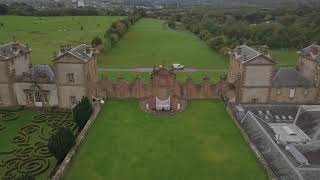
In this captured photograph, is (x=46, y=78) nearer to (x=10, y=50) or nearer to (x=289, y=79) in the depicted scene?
(x=10, y=50)

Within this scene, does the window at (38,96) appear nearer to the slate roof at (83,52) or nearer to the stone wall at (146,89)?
the slate roof at (83,52)

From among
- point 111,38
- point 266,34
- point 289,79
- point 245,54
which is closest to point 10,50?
point 245,54

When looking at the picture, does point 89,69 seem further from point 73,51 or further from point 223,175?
point 223,175

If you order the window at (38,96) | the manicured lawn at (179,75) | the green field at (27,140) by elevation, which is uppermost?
the window at (38,96)

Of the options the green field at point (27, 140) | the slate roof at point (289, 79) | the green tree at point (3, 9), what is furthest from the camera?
the green tree at point (3, 9)

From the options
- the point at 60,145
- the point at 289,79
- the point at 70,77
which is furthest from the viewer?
the point at 289,79

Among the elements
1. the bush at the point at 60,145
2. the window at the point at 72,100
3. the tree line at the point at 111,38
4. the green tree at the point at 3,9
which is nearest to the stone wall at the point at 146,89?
the window at the point at 72,100

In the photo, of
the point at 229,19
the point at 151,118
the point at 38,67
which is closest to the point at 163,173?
the point at 151,118
